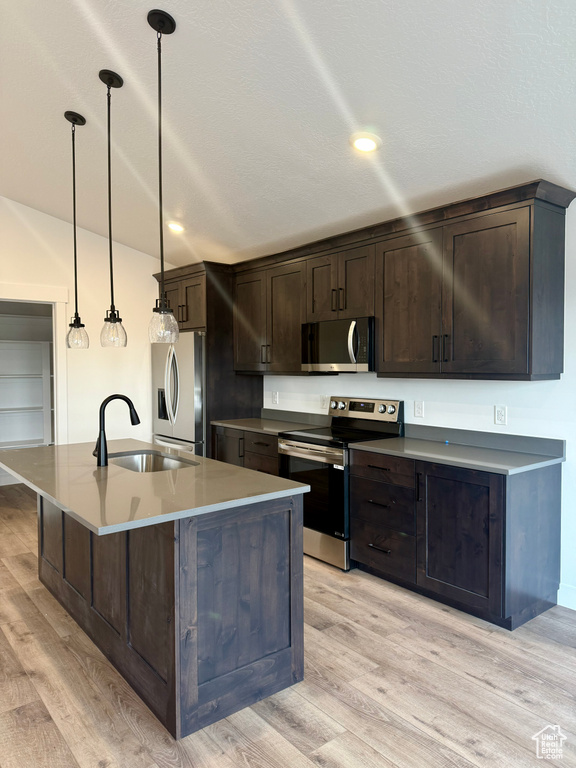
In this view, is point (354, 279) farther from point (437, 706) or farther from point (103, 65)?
point (437, 706)

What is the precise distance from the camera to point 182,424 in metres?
4.73

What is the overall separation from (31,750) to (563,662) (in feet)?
7.36

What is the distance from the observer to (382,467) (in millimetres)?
3174

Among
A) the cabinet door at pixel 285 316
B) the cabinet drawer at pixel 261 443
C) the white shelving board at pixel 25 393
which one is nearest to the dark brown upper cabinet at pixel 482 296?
the cabinet door at pixel 285 316

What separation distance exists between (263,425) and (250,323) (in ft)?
3.07

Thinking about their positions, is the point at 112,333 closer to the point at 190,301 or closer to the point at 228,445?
the point at 228,445

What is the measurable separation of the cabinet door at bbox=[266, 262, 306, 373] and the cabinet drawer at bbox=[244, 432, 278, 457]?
58cm

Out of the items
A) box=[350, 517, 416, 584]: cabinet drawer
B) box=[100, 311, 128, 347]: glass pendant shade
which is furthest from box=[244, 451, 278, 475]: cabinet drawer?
box=[100, 311, 128, 347]: glass pendant shade

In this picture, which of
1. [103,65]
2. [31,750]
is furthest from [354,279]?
[31,750]

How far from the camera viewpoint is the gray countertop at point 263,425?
13.6 ft

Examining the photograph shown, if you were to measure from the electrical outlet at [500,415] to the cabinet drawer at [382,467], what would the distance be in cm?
61

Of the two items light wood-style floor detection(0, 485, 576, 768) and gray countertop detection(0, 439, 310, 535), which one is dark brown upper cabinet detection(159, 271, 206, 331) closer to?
gray countertop detection(0, 439, 310, 535)

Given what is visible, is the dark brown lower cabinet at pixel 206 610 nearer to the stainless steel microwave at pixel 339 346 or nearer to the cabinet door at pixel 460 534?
the cabinet door at pixel 460 534

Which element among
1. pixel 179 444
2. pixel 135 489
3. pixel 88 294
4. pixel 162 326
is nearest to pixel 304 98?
pixel 162 326
